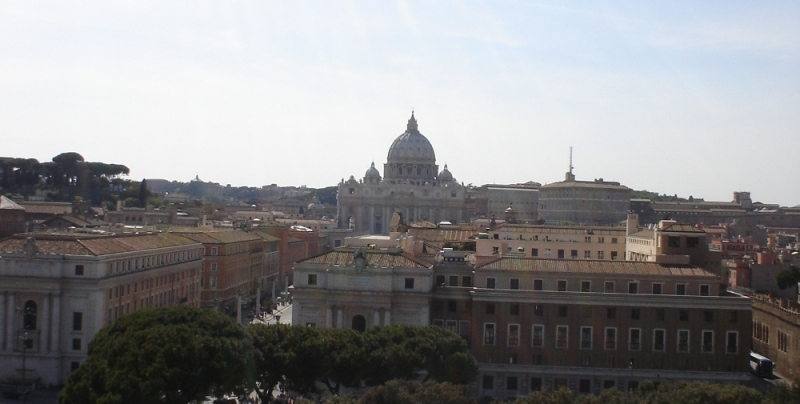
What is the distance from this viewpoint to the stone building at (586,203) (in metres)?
140

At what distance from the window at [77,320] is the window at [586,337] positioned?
17113mm

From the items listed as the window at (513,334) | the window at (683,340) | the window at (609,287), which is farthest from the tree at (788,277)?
the window at (513,334)

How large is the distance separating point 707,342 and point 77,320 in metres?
21.3

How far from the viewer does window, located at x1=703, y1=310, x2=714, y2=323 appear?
120 feet

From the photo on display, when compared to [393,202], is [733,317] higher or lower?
lower

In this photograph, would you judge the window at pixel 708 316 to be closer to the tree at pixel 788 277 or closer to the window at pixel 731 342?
the window at pixel 731 342

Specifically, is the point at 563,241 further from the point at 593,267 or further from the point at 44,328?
the point at 44,328

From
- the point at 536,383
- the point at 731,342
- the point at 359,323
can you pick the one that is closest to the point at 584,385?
the point at 536,383

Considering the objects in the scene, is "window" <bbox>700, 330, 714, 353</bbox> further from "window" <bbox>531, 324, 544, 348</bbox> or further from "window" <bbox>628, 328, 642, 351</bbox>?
"window" <bbox>531, 324, 544, 348</bbox>

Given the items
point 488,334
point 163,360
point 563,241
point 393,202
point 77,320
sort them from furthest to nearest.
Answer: point 393,202 → point 563,241 → point 77,320 → point 488,334 → point 163,360

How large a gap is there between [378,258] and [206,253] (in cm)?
2186

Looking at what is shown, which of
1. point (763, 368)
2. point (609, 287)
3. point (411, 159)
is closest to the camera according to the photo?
point (609, 287)

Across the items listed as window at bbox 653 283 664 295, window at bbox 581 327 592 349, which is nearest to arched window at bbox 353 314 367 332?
window at bbox 581 327 592 349

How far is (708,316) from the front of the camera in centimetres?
3656
